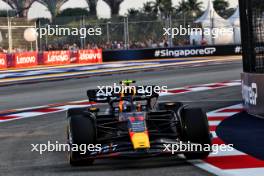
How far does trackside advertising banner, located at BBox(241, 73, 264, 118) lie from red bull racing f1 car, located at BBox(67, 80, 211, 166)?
3.46 m

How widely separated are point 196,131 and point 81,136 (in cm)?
129

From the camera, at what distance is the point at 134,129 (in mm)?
7617

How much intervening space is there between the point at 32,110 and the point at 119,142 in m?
7.59

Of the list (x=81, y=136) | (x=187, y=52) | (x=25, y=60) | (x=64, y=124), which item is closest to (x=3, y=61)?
(x=25, y=60)

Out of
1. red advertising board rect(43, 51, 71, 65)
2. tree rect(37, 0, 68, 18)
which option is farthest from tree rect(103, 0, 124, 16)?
red advertising board rect(43, 51, 71, 65)

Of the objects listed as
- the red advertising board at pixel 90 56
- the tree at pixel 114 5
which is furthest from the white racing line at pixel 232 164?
the tree at pixel 114 5

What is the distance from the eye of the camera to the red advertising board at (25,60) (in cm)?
3381

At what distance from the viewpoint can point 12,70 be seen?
105ft

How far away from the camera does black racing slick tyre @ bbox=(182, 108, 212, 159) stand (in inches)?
300

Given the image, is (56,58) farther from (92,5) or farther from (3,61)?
(92,5)

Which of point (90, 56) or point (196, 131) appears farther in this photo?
point (90, 56)

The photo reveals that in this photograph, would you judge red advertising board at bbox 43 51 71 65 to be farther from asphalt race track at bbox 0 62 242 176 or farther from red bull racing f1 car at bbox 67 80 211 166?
red bull racing f1 car at bbox 67 80 211 166

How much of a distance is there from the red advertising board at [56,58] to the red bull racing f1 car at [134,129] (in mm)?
26870

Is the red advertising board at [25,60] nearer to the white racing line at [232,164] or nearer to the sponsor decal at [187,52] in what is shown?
A: the sponsor decal at [187,52]
